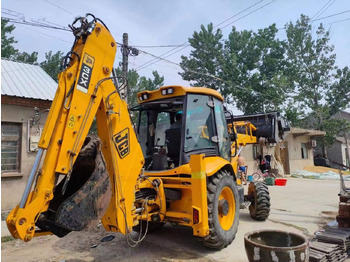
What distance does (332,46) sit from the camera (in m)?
26.8

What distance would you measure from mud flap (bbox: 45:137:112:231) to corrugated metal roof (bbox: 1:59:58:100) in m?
5.89

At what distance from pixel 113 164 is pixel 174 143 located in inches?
69.0

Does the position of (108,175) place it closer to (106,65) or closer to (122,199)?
(122,199)

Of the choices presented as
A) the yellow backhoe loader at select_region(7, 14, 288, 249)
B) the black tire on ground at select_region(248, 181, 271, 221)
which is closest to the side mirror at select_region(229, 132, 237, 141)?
the yellow backhoe loader at select_region(7, 14, 288, 249)

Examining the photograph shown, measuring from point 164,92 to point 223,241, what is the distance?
255cm

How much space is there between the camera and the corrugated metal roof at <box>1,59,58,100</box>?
798 centimetres

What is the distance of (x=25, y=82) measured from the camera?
8867 mm

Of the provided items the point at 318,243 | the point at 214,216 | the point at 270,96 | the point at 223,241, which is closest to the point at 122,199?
the point at 214,216

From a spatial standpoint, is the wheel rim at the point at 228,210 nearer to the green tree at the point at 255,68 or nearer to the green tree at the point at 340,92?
the green tree at the point at 255,68

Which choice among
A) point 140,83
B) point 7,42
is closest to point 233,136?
point 140,83

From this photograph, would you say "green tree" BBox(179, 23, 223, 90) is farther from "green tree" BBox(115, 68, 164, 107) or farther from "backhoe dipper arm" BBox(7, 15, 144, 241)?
"backhoe dipper arm" BBox(7, 15, 144, 241)

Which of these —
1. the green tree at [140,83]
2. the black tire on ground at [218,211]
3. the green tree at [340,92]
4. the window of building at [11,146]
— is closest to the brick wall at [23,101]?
the window of building at [11,146]

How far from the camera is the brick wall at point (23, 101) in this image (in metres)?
7.47

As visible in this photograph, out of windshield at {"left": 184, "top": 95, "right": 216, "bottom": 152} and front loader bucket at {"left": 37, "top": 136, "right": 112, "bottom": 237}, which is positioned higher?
windshield at {"left": 184, "top": 95, "right": 216, "bottom": 152}
